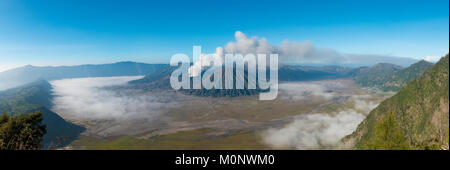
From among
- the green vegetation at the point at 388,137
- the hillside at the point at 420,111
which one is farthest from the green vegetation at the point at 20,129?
the hillside at the point at 420,111

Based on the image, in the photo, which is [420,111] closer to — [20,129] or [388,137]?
[388,137]

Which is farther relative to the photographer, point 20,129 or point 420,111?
point 420,111

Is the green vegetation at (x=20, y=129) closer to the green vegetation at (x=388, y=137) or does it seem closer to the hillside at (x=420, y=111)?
the green vegetation at (x=388, y=137)

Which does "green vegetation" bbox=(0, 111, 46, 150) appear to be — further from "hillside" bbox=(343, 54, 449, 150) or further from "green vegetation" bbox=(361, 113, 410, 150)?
"hillside" bbox=(343, 54, 449, 150)

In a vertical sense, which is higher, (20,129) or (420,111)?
(20,129)

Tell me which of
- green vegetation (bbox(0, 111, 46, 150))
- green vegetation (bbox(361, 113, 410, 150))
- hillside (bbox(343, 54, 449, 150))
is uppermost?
green vegetation (bbox(361, 113, 410, 150))

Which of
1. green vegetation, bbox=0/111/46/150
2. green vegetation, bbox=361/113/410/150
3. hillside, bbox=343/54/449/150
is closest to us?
green vegetation, bbox=361/113/410/150

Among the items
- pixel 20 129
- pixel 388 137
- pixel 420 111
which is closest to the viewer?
pixel 388 137

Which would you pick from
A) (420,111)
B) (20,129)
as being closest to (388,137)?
Result: (20,129)

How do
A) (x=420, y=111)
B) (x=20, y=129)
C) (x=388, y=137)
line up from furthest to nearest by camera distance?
(x=420, y=111), (x=20, y=129), (x=388, y=137)

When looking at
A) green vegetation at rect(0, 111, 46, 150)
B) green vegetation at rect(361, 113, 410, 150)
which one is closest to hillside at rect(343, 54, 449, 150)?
green vegetation at rect(361, 113, 410, 150)
